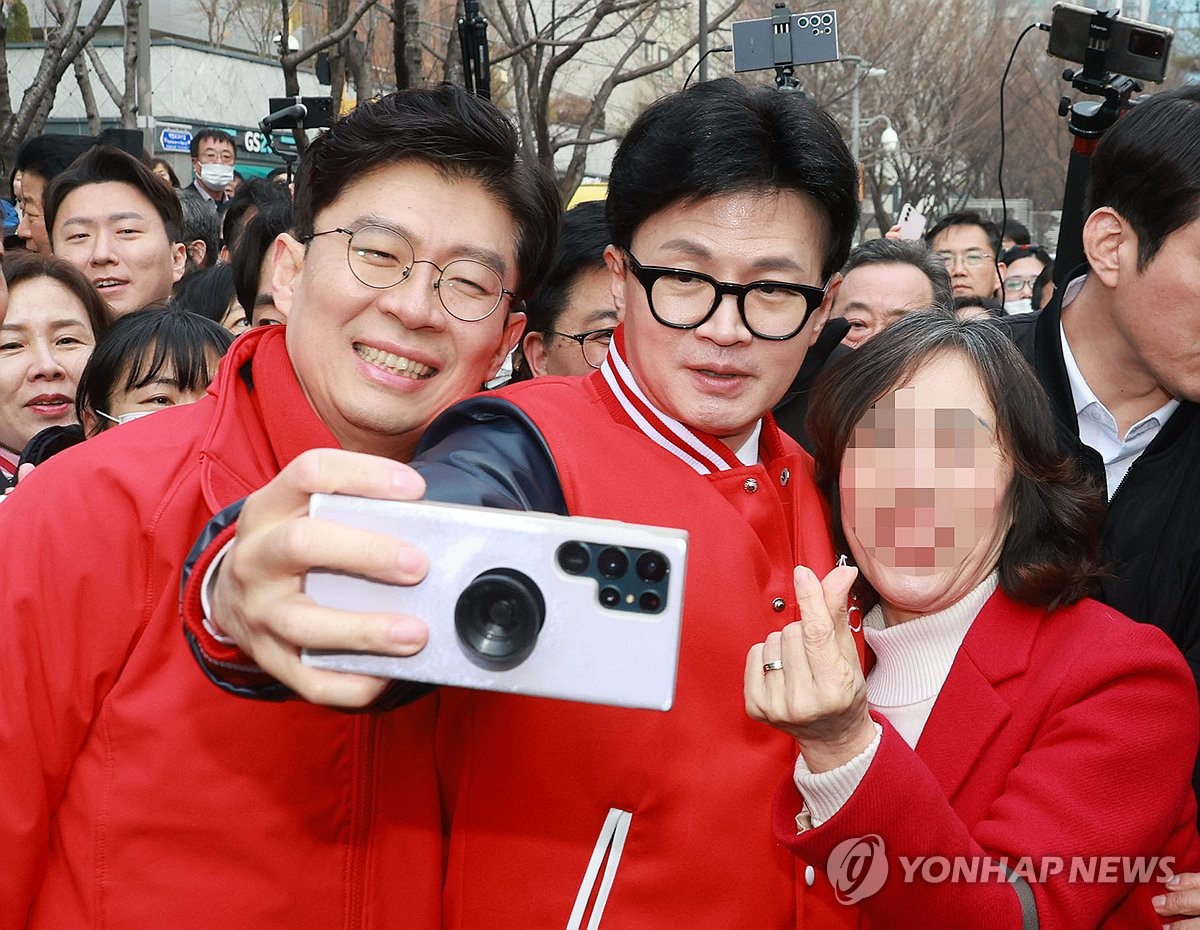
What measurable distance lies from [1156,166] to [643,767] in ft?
6.75

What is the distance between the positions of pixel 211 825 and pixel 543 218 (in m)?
1.22

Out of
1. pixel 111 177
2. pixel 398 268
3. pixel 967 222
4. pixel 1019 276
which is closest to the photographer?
pixel 398 268

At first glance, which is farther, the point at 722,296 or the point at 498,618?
the point at 722,296

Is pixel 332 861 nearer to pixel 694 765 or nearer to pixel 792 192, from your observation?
pixel 694 765

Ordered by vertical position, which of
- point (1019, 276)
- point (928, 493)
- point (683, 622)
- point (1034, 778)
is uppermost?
point (1019, 276)

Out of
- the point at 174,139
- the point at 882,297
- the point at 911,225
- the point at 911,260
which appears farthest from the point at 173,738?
the point at 174,139

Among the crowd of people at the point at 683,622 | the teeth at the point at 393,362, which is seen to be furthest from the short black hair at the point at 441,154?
the teeth at the point at 393,362

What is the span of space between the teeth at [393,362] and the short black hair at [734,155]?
17.0 inches

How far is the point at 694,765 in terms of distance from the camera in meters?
2.02

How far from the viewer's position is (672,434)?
7.28 ft

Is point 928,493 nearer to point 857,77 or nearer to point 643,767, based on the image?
point 643,767

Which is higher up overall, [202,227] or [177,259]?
[202,227]

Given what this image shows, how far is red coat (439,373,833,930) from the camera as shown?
2.00 metres

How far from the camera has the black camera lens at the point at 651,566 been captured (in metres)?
1.46
